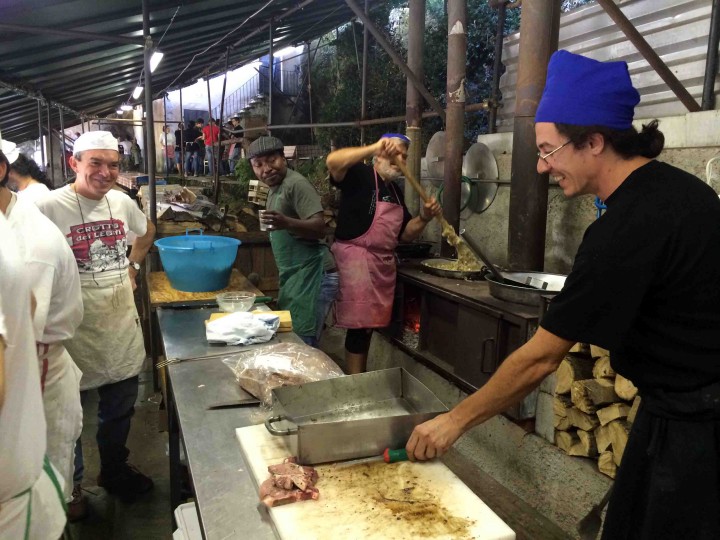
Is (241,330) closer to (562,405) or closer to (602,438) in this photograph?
(562,405)

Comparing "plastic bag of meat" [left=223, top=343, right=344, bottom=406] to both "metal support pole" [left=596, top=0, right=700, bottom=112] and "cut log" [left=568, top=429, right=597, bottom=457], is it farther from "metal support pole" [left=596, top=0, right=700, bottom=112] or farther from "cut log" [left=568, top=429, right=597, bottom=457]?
"metal support pole" [left=596, top=0, right=700, bottom=112]

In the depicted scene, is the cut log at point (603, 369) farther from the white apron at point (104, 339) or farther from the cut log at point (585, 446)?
the white apron at point (104, 339)

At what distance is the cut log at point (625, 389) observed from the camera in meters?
2.87

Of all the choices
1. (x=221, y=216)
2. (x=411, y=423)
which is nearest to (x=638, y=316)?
(x=411, y=423)

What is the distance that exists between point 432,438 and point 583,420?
190 centimetres

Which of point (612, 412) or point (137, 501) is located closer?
point (612, 412)

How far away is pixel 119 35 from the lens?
6.38 metres

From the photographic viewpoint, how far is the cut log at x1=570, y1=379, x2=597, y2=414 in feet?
10.2

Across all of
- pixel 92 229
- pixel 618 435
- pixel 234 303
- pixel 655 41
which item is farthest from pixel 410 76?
pixel 618 435

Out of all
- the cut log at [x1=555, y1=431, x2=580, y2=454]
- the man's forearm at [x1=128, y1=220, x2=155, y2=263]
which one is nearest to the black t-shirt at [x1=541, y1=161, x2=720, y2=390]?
the cut log at [x1=555, y1=431, x2=580, y2=454]

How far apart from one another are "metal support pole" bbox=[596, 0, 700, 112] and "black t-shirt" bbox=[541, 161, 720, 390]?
8.94 ft

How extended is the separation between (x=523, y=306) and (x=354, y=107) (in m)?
9.56

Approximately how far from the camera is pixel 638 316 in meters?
1.58

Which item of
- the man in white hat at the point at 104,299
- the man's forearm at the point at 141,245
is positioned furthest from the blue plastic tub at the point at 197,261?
the man in white hat at the point at 104,299
